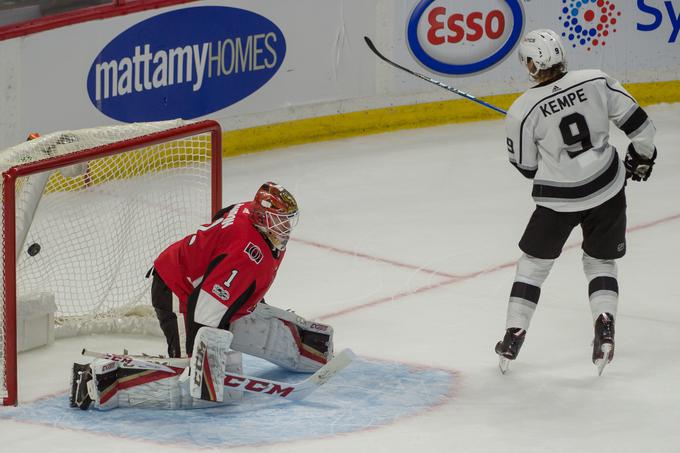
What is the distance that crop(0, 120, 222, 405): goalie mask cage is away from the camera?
4793mm

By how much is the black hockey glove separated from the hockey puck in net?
6.20 feet

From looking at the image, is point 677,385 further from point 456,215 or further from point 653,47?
point 653,47

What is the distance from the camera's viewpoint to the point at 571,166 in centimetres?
474

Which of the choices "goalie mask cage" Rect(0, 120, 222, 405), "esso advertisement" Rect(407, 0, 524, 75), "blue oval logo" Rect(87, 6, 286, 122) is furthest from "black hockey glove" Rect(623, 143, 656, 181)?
"esso advertisement" Rect(407, 0, 524, 75)

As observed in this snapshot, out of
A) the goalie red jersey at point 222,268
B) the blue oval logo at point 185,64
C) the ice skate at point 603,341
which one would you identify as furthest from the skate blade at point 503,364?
the blue oval logo at point 185,64

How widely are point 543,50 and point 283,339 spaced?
1.21m

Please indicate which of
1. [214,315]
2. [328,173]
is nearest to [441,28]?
[328,173]

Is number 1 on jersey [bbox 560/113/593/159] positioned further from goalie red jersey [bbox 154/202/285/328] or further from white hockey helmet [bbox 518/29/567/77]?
goalie red jersey [bbox 154/202/285/328]

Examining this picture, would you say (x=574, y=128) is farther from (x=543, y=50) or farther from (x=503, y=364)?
(x=503, y=364)

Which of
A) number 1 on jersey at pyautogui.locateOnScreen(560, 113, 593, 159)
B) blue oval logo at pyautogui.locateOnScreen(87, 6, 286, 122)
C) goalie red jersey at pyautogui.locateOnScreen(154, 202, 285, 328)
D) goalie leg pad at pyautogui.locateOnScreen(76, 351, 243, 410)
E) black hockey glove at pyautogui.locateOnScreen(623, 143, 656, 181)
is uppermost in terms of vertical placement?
blue oval logo at pyautogui.locateOnScreen(87, 6, 286, 122)

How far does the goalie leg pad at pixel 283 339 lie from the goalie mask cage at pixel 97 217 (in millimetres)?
544

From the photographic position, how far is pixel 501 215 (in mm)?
6809

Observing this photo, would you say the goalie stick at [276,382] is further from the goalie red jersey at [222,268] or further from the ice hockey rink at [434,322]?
the goalie red jersey at [222,268]

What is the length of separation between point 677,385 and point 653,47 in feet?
12.6
